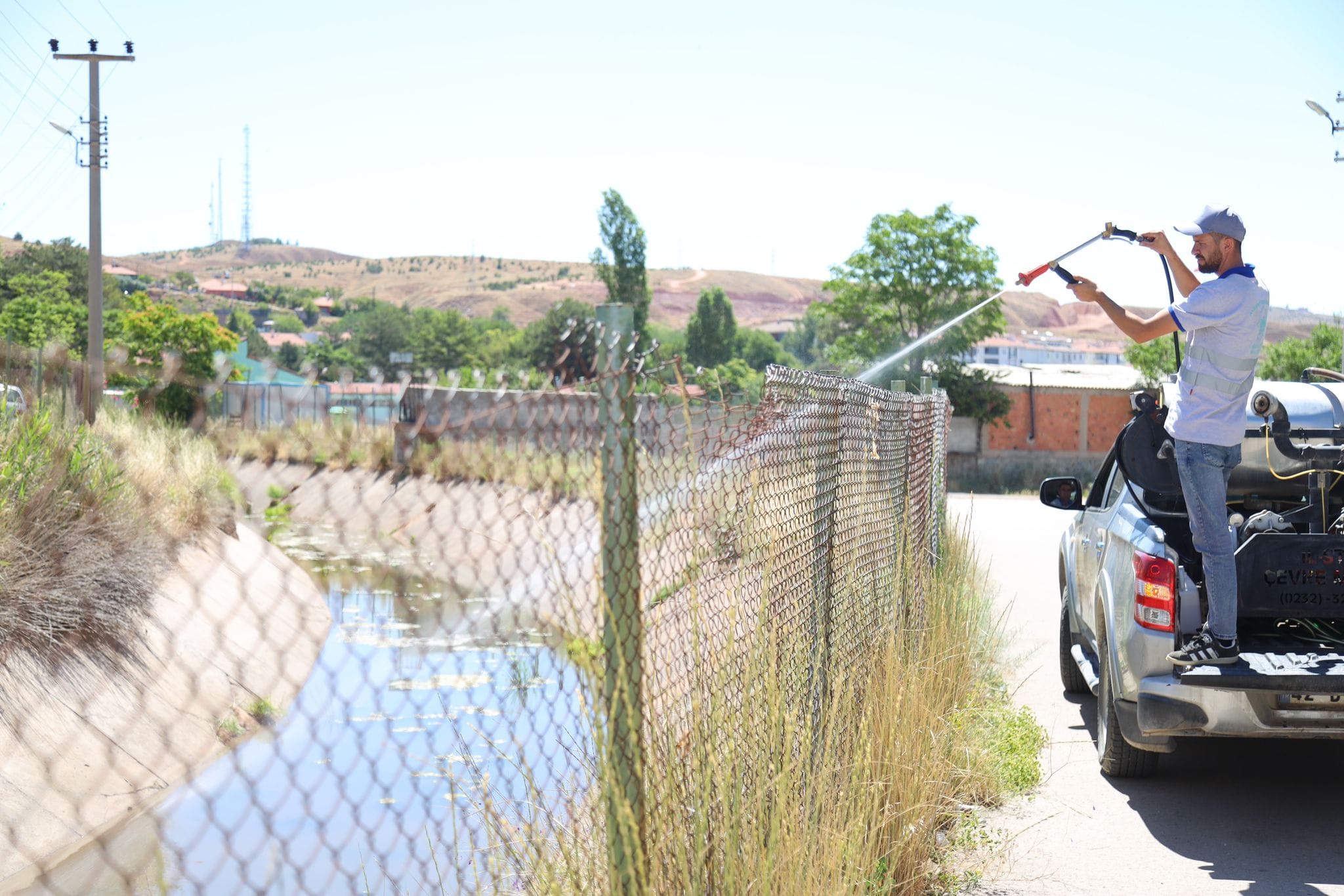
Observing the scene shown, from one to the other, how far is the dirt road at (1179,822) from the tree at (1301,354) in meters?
41.0

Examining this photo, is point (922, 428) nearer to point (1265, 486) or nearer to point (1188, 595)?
point (1265, 486)

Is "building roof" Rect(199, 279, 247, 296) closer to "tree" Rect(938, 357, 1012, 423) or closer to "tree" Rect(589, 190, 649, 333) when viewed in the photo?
"tree" Rect(589, 190, 649, 333)

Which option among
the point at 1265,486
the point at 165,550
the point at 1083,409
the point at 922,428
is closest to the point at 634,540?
the point at 1265,486

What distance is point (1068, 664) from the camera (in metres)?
8.16

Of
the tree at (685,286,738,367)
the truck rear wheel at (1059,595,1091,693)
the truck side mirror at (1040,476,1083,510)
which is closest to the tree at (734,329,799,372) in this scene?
the tree at (685,286,738,367)

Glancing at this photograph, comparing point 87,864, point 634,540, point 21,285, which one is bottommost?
point 87,864

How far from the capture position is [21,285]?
70500mm

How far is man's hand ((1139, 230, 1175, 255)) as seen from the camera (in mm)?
6082

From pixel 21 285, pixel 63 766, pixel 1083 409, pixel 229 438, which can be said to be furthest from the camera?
pixel 21 285

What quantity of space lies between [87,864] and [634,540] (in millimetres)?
6969

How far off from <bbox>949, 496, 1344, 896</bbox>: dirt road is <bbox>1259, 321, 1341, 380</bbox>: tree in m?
41.0

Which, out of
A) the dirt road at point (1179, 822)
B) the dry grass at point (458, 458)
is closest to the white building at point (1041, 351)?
the dirt road at point (1179, 822)

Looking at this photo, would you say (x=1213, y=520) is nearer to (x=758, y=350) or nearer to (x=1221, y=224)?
(x=1221, y=224)

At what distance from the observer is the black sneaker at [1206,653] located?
5.36m
